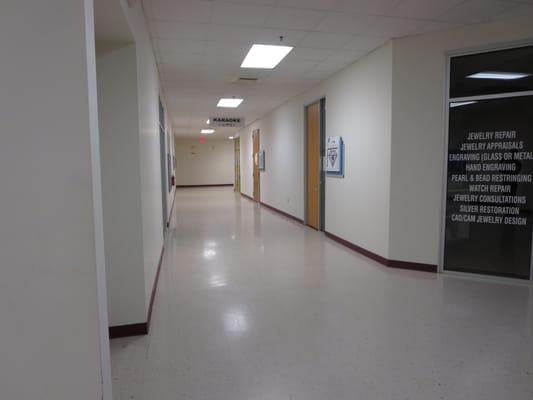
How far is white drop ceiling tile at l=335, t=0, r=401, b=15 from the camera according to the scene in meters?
3.94

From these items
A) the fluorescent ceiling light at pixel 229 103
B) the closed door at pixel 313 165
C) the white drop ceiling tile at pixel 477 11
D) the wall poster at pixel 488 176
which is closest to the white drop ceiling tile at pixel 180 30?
the white drop ceiling tile at pixel 477 11

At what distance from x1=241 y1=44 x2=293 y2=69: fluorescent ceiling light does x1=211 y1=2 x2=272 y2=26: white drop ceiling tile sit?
0.89m

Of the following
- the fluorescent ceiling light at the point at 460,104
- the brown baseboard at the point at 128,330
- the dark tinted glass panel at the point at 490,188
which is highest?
the fluorescent ceiling light at the point at 460,104

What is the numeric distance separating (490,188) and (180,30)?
4.42 meters

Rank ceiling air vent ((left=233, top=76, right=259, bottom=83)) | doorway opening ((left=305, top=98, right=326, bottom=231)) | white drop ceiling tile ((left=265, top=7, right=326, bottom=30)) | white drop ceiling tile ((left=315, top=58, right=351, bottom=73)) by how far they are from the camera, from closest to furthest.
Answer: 1. white drop ceiling tile ((left=265, top=7, right=326, bottom=30))
2. white drop ceiling tile ((left=315, top=58, right=351, bottom=73))
3. ceiling air vent ((left=233, top=76, right=259, bottom=83))
4. doorway opening ((left=305, top=98, right=326, bottom=231))

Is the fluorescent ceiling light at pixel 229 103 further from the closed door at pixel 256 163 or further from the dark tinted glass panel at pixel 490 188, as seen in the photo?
the dark tinted glass panel at pixel 490 188

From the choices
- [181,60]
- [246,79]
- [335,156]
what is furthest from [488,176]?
[181,60]

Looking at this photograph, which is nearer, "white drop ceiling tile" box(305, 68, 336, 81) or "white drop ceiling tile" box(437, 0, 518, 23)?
"white drop ceiling tile" box(437, 0, 518, 23)

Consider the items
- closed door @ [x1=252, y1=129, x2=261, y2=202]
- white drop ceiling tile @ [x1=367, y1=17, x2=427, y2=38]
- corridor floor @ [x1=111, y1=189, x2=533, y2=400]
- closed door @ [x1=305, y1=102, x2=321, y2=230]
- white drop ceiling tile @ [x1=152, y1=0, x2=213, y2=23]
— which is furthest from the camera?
closed door @ [x1=252, y1=129, x2=261, y2=202]

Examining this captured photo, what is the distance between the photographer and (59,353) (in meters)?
1.44

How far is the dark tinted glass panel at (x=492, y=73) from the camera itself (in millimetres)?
4488

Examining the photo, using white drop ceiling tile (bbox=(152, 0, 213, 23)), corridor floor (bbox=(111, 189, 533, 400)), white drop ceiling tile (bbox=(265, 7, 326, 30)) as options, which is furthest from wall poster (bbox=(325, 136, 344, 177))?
white drop ceiling tile (bbox=(152, 0, 213, 23))

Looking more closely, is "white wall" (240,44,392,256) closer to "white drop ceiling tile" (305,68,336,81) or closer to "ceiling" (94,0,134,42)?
"white drop ceiling tile" (305,68,336,81)

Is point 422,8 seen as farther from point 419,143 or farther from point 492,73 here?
point 419,143
